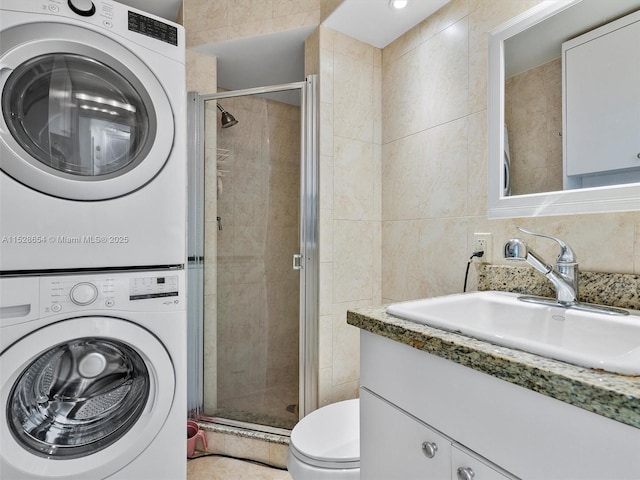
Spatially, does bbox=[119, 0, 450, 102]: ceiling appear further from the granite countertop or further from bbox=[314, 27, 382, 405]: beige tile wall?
the granite countertop

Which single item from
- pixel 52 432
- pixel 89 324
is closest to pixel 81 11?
pixel 89 324

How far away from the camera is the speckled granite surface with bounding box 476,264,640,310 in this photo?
3.07 feet

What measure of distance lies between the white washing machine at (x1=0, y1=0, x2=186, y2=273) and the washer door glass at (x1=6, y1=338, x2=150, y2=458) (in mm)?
310

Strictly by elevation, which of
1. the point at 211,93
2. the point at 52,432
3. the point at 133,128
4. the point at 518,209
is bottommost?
the point at 52,432

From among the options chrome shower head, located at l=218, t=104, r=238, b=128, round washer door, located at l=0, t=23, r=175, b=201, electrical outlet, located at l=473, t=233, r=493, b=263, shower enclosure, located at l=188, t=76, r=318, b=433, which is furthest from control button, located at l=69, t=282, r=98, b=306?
electrical outlet, located at l=473, t=233, r=493, b=263

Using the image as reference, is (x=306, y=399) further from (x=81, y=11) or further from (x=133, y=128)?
(x=81, y=11)

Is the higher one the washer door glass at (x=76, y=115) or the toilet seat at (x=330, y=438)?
the washer door glass at (x=76, y=115)

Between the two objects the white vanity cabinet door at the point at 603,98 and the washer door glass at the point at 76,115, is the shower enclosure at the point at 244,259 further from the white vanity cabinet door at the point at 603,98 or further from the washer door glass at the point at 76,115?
the white vanity cabinet door at the point at 603,98

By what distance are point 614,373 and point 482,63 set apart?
126cm

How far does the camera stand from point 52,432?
1.08 meters

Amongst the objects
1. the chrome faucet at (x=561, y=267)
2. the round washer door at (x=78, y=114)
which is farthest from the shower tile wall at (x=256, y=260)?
the chrome faucet at (x=561, y=267)

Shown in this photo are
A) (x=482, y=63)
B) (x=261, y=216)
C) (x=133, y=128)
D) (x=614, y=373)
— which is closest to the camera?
(x=614, y=373)

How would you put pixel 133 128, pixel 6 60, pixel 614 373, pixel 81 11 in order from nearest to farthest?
1. pixel 614 373
2. pixel 6 60
3. pixel 81 11
4. pixel 133 128

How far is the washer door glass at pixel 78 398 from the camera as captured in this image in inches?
40.9
